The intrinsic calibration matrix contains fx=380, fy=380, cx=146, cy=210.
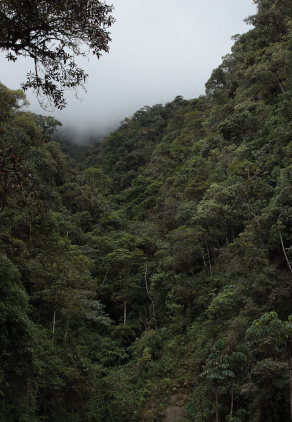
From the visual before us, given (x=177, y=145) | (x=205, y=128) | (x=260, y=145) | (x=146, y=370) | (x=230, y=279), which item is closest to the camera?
(x=230, y=279)

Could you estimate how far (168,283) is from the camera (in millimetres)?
22000

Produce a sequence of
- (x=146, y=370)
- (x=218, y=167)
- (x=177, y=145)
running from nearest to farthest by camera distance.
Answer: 1. (x=146, y=370)
2. (x=218, y=167)
3. (x=177, y=145)

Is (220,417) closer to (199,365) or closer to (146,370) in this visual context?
(199,365)

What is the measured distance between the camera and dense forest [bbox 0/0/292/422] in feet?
36.4

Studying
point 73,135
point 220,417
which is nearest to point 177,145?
point 220,417

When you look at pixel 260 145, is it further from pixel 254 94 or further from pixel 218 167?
pixel 254 94

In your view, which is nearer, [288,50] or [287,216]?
[287,216]

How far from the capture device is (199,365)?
54.4 feet

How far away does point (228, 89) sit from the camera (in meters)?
35.9

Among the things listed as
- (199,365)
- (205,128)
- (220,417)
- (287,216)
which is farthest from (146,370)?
(205,128)

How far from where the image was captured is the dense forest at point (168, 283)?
11.1m

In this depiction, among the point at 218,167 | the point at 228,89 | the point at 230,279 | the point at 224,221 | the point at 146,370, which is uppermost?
the point at 228,89

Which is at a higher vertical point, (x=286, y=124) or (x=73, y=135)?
(x=73, y=135)

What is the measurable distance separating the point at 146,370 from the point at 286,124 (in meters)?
14.8
